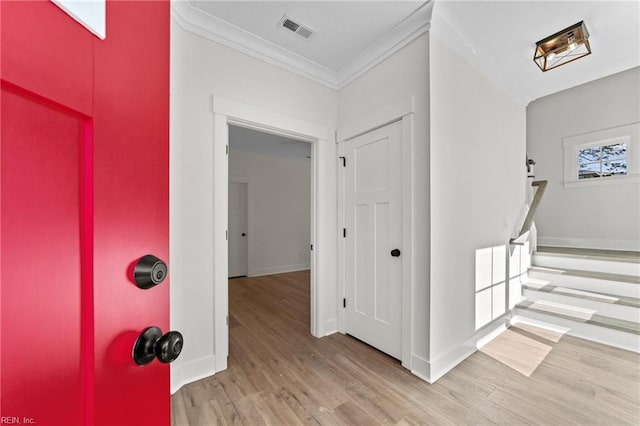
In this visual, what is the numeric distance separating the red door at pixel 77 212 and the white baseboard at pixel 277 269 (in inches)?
207

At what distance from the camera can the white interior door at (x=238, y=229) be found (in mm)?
5543

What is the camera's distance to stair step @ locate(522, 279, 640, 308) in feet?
8.43

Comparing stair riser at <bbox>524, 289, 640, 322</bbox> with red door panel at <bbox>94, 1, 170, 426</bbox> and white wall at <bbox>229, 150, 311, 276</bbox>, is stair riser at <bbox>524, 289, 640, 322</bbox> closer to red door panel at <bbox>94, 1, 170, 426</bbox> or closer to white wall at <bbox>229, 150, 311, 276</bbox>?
red door panel at <bbox>94, 1, 170, 426</bbox>

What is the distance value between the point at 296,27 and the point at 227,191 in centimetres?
146

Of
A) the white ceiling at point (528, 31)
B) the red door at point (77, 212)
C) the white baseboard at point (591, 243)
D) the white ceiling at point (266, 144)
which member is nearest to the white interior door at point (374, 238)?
the white ceiling at point (528, 31)

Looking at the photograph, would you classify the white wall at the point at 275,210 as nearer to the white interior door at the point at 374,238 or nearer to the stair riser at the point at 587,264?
the white interior door at the point at 374,238

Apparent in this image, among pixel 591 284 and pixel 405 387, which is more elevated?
pixel 591 284

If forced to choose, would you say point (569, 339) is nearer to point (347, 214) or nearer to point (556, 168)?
point (347, 214)

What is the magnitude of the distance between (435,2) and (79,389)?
2625 mm

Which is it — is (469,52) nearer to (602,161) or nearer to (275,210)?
(602,161)

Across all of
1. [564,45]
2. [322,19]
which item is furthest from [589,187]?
[322,19]

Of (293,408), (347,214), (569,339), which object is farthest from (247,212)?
(569,339)

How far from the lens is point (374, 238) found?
2.44 metres

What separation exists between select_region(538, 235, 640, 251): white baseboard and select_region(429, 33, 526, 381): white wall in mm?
2802
